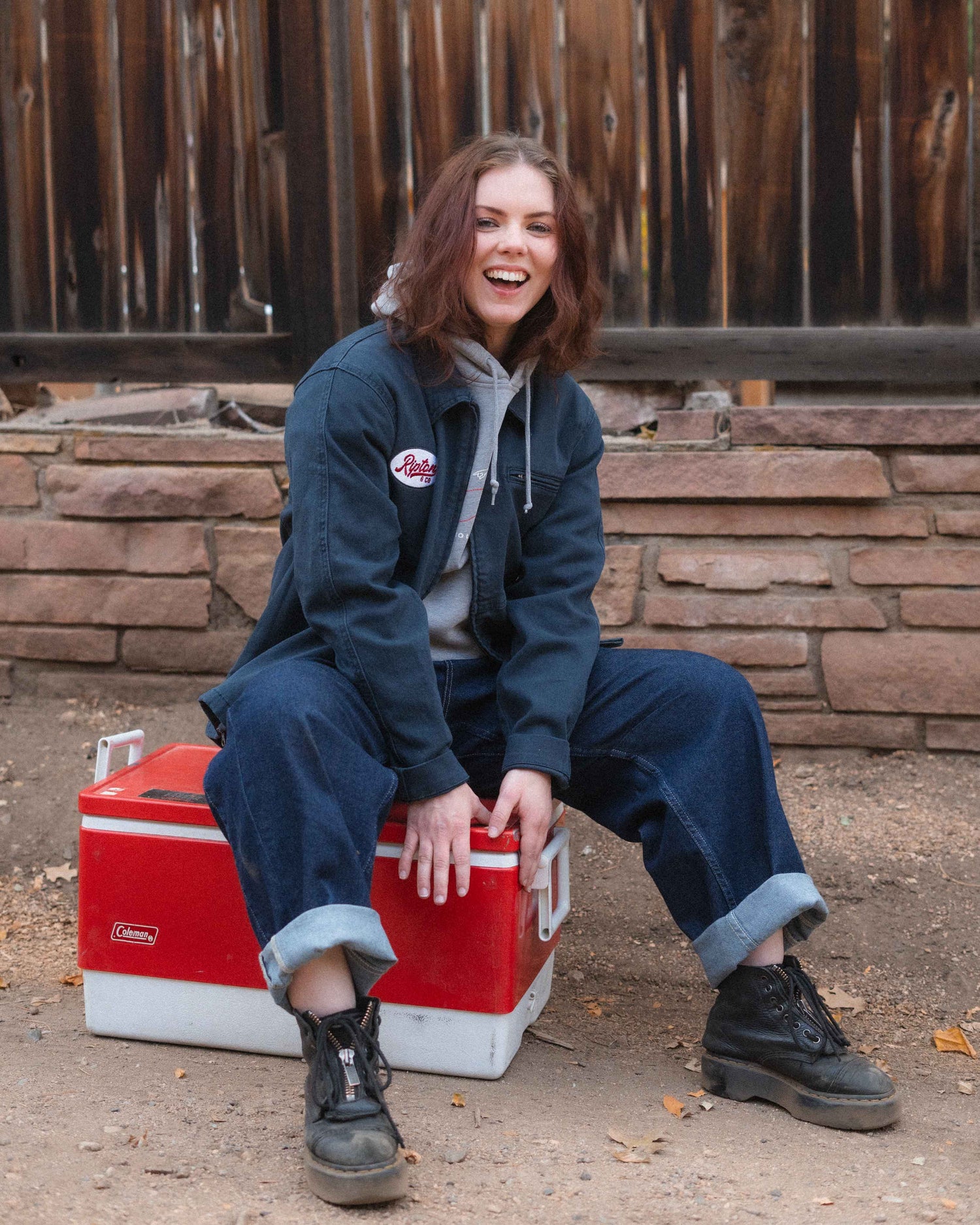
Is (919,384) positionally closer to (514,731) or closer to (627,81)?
(627,81)

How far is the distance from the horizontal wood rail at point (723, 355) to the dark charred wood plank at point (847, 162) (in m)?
0.09

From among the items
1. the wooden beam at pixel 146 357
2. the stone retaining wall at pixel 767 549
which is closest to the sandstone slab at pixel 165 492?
the stone retaining wall at pixel 767 549

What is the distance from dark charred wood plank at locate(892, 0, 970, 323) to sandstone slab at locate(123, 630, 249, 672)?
186 cm

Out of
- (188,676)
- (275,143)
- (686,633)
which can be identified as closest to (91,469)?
(188,676)

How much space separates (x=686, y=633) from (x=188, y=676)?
4.13ft

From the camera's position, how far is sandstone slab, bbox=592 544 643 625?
3072mm

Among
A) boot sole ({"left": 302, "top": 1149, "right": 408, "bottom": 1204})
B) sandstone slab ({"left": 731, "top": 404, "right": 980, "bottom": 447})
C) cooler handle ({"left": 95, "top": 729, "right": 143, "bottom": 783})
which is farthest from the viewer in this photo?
sandstone slab ({"left": 731, "top": 404, "right": 980, "bottom": 447})

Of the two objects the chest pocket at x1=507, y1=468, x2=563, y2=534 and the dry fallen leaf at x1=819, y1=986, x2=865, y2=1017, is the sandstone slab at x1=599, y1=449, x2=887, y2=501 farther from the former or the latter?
the dry fallen leaf at x1=819, y1=986, x2=865, y2=1017

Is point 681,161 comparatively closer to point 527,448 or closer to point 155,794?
point 527,448

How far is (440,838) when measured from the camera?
73.5 inches

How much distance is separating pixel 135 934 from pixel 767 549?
5.63 ft

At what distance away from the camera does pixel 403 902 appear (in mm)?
1965

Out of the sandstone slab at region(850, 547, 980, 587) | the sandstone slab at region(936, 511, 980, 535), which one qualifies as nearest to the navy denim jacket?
the sandstone slab at region(850, 547, 980, 587)

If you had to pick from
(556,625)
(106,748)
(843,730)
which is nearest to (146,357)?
(106,748)
